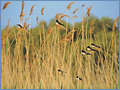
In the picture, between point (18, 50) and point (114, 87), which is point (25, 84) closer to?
point (18, 50)

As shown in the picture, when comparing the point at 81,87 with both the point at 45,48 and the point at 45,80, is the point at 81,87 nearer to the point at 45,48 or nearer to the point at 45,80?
the point at 45,80

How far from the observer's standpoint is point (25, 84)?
258 centimetres

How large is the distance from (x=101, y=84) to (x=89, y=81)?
206mm

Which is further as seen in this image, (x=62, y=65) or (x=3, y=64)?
(x=3, y=64)

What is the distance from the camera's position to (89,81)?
2549mm

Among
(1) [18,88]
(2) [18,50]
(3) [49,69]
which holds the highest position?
(2) [18,50]

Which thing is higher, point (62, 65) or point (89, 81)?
point (62, 65)

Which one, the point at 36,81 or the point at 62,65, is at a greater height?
the point at 62,65

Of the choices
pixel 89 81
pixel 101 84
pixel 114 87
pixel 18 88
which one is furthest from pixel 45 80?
pixel 114 87

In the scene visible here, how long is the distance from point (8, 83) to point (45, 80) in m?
0.53

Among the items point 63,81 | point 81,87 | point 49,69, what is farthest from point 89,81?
point 49,69

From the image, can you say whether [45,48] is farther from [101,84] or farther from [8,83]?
[101,84]

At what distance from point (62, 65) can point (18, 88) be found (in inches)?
27.4

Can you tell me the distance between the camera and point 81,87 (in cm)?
262
